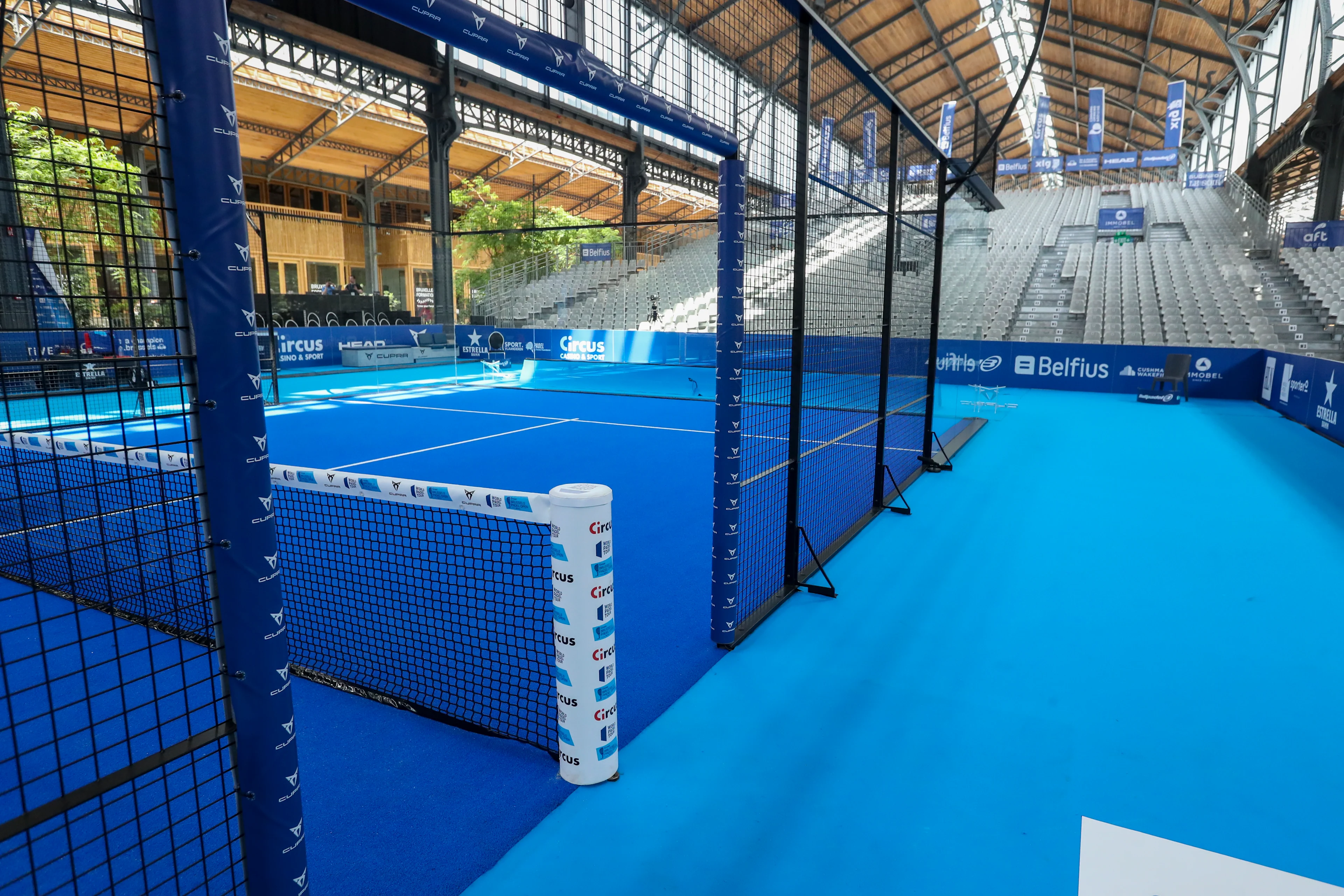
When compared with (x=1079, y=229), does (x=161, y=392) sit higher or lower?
lower

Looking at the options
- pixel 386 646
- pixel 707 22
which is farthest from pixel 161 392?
pixel 707 22

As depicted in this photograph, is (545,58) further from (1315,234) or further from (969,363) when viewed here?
(1315,234)

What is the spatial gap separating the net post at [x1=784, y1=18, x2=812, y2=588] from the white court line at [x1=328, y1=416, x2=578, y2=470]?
4906 mm

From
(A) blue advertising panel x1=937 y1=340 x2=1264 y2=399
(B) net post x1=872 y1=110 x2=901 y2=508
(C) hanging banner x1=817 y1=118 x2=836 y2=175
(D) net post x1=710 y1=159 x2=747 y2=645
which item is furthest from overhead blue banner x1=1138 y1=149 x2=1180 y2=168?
(D) net post x1=710 y1=159 x2=747 y2=645

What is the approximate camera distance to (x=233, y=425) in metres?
1.96

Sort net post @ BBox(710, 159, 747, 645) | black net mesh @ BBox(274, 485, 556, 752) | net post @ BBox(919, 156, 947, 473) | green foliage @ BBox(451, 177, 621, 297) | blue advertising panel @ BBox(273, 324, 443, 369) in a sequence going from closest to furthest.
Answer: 1. black net mesh @ BBox(274, 485, 556, 752)
2. net post @ BBox(710, 159, 747, 645)
3. net post @ BBox(919, 156, 947, 473)
4. blue advertising panel @ BBox(273, 324, 443, 369)
5. green foliage @ BBox(451, 177, 621, 297)

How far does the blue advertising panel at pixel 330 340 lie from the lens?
2159 centimetres

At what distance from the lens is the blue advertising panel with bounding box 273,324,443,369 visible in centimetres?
2159

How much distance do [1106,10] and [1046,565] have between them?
31.9 meters

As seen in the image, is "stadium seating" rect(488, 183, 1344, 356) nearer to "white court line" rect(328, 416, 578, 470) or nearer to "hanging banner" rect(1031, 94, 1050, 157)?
"hanging banner" rect(1031, 94, 1050, 157)

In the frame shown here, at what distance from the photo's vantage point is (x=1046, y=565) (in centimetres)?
598

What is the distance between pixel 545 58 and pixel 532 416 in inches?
426

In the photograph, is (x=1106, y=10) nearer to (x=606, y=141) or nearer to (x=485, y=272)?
(x=606, y=141)

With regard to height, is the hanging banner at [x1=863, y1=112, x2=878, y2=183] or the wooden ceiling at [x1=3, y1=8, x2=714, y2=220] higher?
the wooden ceiling at [x1=3, y1=8, x2=714, y2=220]
